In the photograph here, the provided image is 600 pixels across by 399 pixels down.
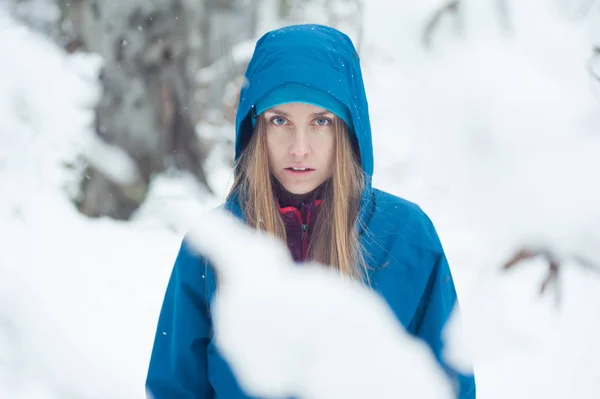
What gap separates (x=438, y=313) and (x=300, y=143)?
1.63 feet

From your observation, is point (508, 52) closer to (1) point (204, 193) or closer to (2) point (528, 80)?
(2) point (528, 80)

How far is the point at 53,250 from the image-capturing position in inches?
95.1

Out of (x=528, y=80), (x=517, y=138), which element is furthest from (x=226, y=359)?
(x=528, y=80)

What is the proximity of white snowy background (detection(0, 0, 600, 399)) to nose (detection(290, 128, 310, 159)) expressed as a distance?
127 cm

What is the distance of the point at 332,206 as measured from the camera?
126cm

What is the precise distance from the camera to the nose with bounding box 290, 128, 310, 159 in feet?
3.78

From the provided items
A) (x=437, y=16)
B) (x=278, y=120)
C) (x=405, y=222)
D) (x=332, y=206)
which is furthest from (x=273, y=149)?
(x=437, y=16)

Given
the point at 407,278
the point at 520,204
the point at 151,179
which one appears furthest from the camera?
the point at 151,179

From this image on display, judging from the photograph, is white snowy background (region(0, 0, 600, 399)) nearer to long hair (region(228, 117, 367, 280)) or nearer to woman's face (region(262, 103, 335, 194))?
long hair (region(228, 117, 367, 280))

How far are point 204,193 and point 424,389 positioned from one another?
5.91 ft

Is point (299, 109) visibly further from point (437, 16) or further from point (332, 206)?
point (437, 16)

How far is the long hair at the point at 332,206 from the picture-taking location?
122 cm

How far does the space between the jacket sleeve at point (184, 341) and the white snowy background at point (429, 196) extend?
0.79 metres

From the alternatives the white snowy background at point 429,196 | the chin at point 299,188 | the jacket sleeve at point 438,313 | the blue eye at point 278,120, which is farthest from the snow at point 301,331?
the white snowy background at point 429,196
